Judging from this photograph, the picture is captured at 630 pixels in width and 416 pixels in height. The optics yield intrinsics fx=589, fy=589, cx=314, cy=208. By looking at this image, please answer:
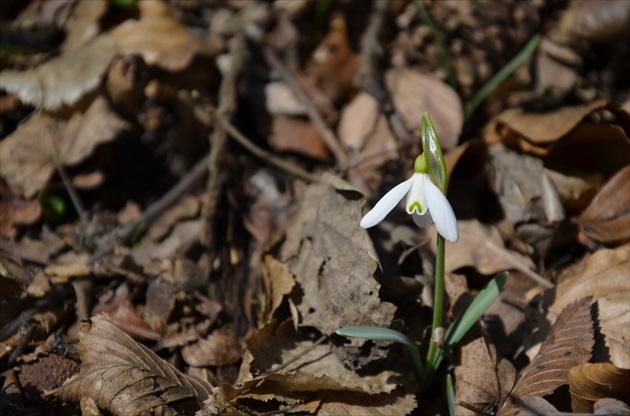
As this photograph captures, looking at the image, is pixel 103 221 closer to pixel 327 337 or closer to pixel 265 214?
pixel 265 214

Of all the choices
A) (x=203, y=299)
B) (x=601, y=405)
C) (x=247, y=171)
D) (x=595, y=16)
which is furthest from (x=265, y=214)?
(x=595, y=16)

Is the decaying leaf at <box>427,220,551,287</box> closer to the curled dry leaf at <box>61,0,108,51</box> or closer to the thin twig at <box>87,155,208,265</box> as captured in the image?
the thin twig at <box>87,155,208,265</box>

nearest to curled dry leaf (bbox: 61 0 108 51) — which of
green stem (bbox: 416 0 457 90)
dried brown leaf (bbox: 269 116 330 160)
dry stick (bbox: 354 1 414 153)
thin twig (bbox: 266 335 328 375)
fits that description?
dried brown leaf (bbox: 269 116 330 160)

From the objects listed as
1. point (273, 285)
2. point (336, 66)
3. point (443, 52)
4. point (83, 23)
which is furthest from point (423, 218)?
point (83, 23)

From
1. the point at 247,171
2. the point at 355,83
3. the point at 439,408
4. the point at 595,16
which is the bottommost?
the point at 439,408

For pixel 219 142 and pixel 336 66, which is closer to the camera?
pixel 219 142

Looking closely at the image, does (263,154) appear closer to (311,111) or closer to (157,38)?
(311,111)

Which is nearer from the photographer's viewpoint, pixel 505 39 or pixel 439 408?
pixel 439 408

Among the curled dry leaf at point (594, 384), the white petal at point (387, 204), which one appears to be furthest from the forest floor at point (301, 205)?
the white petal at point (387, 204)
